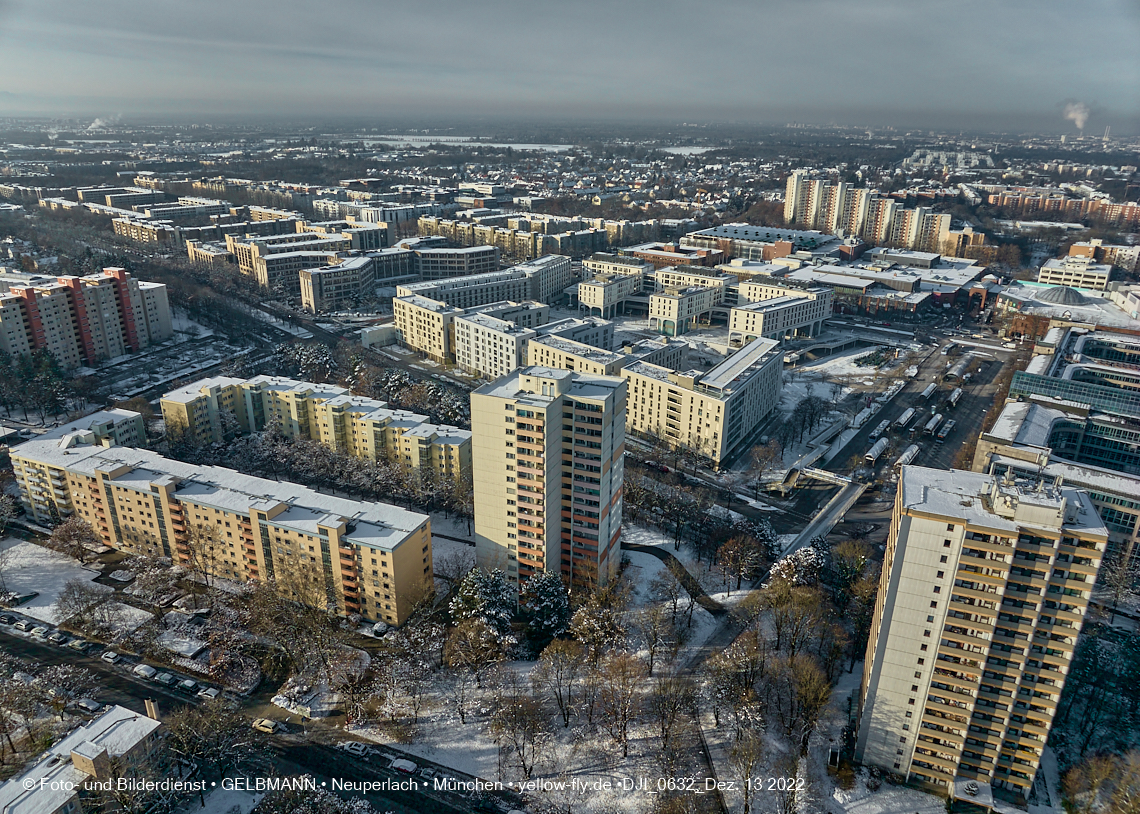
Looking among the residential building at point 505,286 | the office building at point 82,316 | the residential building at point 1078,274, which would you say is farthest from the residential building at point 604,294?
the residential building at point 1078,274

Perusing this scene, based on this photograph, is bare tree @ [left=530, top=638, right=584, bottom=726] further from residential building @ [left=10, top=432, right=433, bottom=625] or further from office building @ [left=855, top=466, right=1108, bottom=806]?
office building @ [left=855, top=466, right=1108, bottom=806]

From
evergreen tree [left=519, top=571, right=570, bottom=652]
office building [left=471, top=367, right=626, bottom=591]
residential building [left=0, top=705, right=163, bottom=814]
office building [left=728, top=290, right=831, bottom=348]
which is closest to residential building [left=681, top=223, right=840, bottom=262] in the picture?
office building [left=728, top=290, right=831, bottom=348]

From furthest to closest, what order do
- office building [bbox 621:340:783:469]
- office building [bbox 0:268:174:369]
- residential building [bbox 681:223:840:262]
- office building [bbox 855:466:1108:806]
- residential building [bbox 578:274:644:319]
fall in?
residential building [bbox 681:223:840:262]
residential building [bbox 578:274:644:319]
office building [bbox 0:268:174:369]
office building [bbox 621:340:783:469]
office building [bbox 855:466:1108:806]

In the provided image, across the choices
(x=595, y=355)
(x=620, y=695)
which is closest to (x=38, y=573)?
(x=620, y=695)

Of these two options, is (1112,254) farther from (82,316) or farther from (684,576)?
(82,316)

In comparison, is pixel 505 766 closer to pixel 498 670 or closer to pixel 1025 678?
pixel 498 670

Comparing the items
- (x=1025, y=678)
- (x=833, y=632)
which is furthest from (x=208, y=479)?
(x=1025, y=678)
